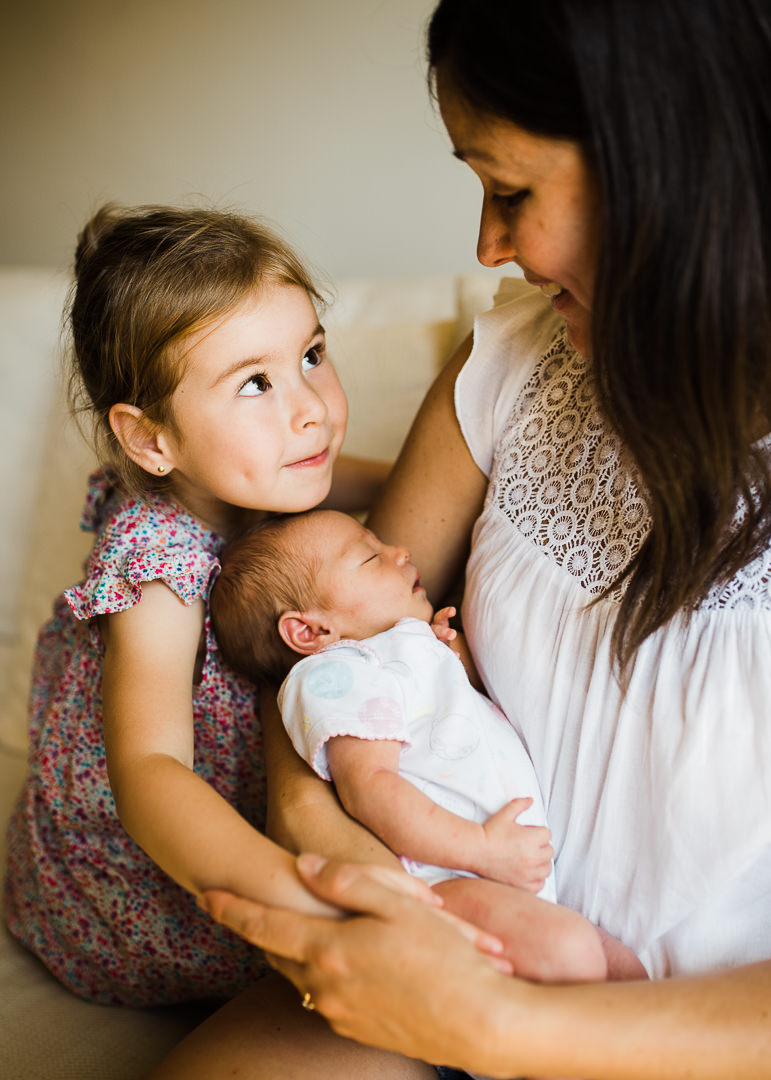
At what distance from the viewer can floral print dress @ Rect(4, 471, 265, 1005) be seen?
1335 mm

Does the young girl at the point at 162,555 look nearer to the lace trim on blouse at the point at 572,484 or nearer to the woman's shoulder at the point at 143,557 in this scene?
the woman's shoulder at the point at 143,557

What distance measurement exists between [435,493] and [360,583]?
7.6 inches

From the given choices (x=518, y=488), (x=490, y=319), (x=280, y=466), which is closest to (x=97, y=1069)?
(x=280, y=466)

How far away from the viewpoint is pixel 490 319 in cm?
131

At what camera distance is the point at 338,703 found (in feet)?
3.55

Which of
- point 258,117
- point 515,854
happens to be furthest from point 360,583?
point 258,117

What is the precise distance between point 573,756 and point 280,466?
1.83 feet

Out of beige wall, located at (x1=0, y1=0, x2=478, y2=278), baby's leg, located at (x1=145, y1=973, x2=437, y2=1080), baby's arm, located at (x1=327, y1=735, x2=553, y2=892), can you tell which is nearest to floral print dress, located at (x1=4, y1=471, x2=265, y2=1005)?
baby's leg, located at (x1=145, y1=973, x2=437, y2=1080)

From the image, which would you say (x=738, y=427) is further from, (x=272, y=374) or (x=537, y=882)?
(x=272, y=374)

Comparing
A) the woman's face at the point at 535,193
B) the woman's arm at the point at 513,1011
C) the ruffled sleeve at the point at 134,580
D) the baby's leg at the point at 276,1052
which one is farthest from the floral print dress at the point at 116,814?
the woman's face at the point at 535,193

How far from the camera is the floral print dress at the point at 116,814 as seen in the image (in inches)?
52.6

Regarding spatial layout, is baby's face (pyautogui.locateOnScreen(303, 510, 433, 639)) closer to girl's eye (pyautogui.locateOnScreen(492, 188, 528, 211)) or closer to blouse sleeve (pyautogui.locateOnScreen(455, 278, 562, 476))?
blouse sleeve (pyautogui.locateOnScreen(455, 278, 562, 476))

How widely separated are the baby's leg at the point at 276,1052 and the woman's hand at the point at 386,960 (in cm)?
20

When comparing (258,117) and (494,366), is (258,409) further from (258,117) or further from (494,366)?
(258,117)
